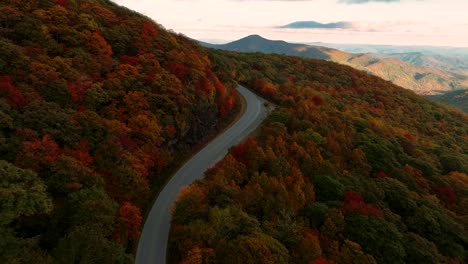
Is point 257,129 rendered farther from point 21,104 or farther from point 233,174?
point 21,104

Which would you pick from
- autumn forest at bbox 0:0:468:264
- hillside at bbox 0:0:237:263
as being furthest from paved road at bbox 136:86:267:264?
hillside at bbox 0:0:237:263

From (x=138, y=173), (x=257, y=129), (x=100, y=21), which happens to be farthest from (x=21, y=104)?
(x=257, y=129)

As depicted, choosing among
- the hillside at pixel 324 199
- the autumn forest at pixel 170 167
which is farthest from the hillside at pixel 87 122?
the hillside at pixel 324 199

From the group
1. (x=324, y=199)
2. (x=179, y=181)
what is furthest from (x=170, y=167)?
(x=324, y=199)

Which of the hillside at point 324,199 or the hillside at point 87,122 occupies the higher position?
the hillside at point 87,122

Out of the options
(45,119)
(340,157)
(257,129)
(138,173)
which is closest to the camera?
(45,119)

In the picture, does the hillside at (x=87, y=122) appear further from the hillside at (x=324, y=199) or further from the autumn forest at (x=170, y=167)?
the hillside at (x=324, y=199)
